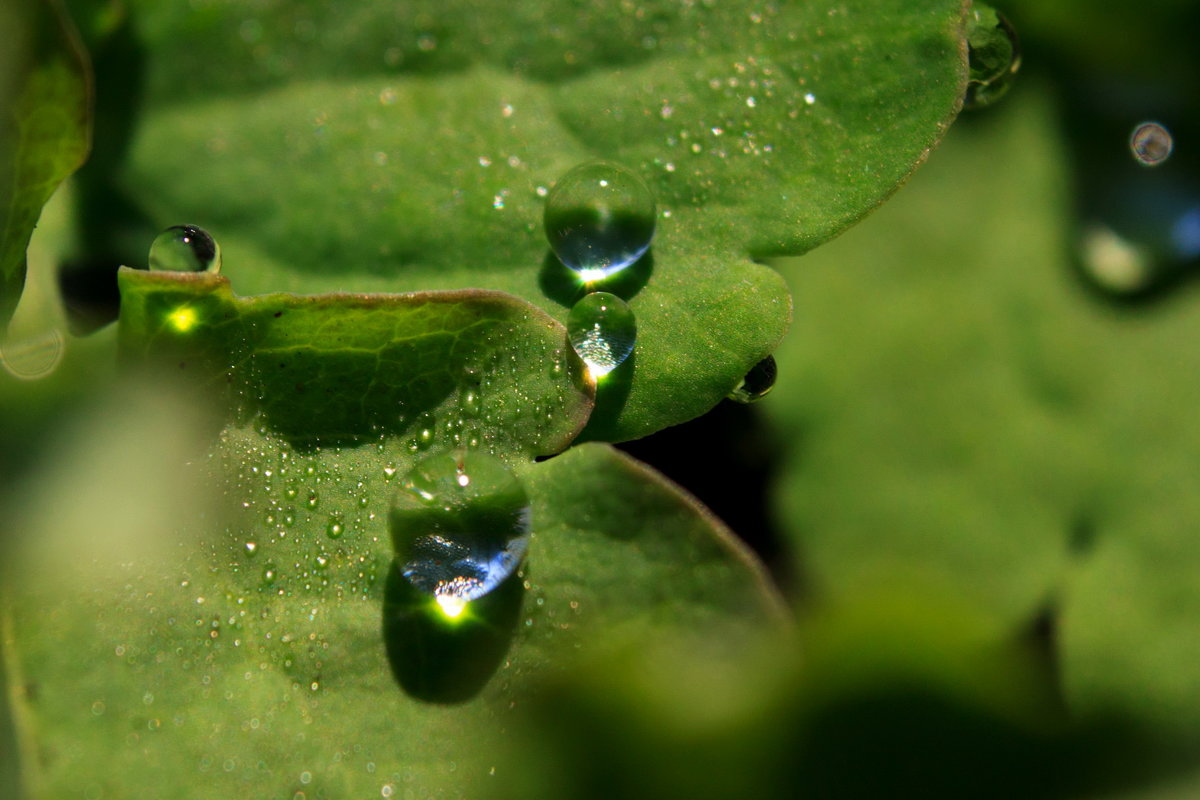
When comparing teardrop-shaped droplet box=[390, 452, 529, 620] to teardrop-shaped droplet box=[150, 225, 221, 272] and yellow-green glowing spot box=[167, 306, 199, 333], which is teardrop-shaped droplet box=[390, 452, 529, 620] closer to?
yellow-green glowing spot box=[167, 306, 199, 333]

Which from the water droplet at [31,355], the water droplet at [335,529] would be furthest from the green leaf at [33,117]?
the water droplet at [335,529]

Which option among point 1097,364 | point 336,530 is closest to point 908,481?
point 1097,364

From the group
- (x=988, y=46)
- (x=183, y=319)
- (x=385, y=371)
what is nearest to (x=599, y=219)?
(x=385, y=371)

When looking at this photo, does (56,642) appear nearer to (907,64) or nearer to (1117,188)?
(907,64)

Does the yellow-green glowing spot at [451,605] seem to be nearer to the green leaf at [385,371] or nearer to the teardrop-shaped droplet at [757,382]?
the green leaf at [385,371]

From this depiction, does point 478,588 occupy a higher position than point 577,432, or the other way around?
point 577,432
